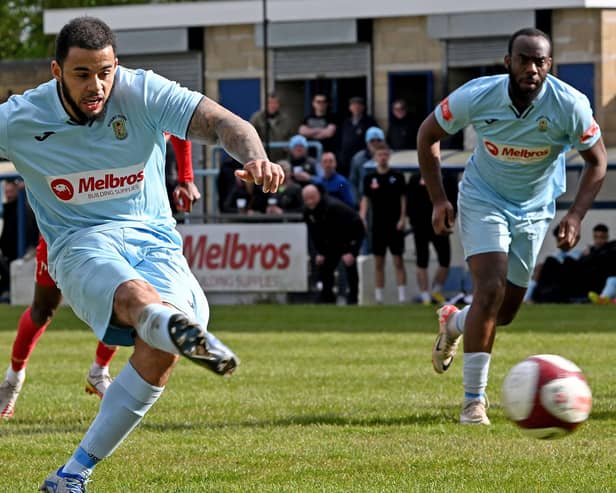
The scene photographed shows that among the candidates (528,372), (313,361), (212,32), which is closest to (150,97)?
(528,372)

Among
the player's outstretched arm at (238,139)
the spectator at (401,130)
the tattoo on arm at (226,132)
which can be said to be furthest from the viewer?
the spectator at (401,130)

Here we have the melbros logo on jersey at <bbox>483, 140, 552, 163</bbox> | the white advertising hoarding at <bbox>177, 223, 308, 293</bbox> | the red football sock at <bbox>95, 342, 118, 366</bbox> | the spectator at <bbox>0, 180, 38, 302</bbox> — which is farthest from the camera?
the spectator at <bbox>0, 180, 38, 302</bbox>

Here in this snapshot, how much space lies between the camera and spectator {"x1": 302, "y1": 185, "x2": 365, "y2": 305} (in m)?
22.7

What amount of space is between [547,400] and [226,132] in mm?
1895

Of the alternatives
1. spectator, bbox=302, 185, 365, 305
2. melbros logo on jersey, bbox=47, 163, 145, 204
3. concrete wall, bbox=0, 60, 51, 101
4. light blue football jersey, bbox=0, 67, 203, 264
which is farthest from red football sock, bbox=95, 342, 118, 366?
concrete wall, bbox=0, 60, 51, 101

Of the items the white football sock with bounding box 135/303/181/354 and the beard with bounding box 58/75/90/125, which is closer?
the white football sock with bounding box 135/303/181/354

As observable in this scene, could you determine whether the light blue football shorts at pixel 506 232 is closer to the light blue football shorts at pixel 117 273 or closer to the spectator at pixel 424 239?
the light blue football shorts at pixel 117 273

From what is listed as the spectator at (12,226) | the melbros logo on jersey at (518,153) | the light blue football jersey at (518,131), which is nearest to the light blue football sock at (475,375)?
the light blue football jersey at (518,131)

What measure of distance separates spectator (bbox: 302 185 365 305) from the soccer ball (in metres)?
15.6

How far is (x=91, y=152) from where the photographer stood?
6.66m

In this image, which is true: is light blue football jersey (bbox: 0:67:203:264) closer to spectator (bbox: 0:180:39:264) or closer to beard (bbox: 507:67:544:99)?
beard (bbox: 507:67:544:99)

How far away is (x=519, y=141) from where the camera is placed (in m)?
9.45

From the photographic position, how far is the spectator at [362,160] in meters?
23.7

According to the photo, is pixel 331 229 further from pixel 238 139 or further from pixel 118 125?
pixel 238 139
